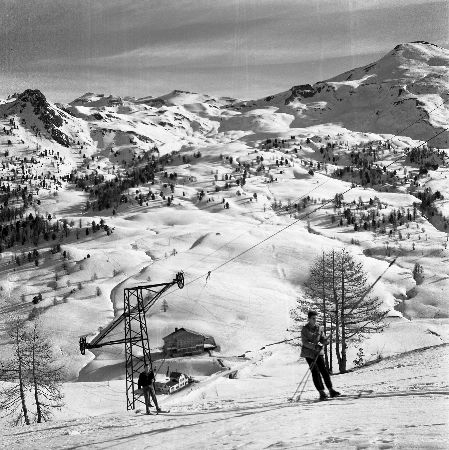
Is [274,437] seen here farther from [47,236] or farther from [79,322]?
[47,236]

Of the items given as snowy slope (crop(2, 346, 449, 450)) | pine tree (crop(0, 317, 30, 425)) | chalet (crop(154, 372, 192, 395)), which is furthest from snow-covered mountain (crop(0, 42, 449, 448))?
pine tree (crop(0, 317, 30, 425))

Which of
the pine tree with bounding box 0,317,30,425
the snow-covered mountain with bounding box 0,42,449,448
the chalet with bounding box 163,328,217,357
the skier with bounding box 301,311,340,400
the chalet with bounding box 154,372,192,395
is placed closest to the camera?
the skier with bounding box 301,311,340,400

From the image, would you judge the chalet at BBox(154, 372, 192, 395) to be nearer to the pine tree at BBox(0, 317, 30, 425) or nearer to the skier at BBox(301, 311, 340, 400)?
the pine tree at BBox(0, 317, 30, 425)

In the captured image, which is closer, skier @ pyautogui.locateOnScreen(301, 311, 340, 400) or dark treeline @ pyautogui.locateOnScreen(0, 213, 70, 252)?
skier @ pyautogui.locateOnScreen(301, 311, 340, 400)

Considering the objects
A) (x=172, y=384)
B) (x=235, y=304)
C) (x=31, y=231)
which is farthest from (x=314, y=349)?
(x=31, y=231)

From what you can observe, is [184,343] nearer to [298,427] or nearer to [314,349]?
[314,349]

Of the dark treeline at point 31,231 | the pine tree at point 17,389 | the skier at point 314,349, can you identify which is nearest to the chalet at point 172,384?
the pine tree at point 17,389

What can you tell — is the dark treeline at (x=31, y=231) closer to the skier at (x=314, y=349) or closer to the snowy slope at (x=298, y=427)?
the snowy slope at (x=298, y=427)
